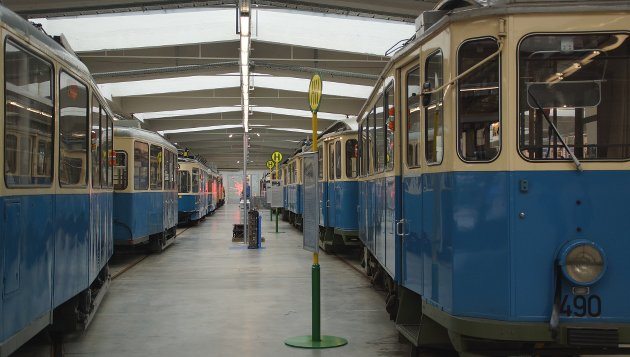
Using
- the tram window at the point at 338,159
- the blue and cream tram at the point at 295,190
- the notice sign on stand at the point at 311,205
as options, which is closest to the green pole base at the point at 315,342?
the notice sign on stand at the point at 311,205

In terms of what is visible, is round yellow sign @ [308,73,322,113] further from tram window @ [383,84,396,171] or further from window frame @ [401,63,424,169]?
window frame @ [401,63,424,169]

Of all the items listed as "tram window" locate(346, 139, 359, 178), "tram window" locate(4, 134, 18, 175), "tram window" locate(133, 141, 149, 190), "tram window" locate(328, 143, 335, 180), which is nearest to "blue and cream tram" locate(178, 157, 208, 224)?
"tram window" locate(328, 143, 335, 180)

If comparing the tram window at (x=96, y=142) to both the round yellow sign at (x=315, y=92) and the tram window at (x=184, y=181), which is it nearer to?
the round yellow sign at (x=315, y=92)

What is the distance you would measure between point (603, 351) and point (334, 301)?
5.54 m

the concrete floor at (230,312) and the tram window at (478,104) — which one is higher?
the tram window at (478,104)

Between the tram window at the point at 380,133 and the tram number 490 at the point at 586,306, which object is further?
the tram window at the point at 380,133

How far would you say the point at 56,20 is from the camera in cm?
1817

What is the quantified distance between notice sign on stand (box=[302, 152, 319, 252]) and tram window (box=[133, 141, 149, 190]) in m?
7.61

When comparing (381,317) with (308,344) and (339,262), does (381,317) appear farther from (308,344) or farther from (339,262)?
(339,262)

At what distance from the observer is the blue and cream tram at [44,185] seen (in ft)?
15.8

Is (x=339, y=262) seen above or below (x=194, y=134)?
below

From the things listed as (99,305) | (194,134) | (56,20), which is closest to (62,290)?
(99,305)

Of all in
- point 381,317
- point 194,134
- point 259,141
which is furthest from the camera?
point 259,141

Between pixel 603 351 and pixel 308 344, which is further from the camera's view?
pixel 308 344
